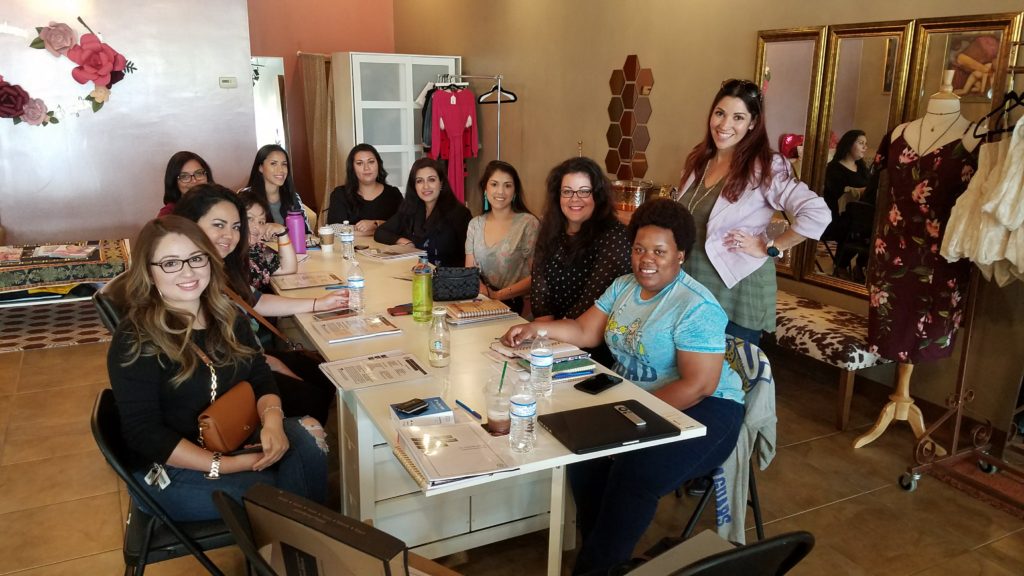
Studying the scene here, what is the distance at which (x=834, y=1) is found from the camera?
372 centimetres

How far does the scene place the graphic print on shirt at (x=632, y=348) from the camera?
7.54ft

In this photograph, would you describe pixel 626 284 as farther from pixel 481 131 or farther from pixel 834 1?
pixel 481 131

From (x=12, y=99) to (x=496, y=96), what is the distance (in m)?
3.75

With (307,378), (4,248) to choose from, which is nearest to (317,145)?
(4,248)

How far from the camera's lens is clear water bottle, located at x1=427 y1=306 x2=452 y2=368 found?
228 cm

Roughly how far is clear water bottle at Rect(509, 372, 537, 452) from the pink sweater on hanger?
5.19 meters

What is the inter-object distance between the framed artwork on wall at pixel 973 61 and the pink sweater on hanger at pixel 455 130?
169 inches

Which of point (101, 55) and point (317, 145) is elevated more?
point (101, 55)

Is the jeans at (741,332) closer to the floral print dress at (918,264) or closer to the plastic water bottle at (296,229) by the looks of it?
the floral print dress at (918,264)

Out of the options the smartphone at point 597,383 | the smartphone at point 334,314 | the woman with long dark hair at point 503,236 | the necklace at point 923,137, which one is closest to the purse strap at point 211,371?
the smartphone at point 334,314

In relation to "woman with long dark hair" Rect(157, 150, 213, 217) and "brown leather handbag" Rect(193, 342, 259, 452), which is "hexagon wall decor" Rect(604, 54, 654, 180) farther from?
"brown leather handbag" Rect(193, 342, 259, 452)

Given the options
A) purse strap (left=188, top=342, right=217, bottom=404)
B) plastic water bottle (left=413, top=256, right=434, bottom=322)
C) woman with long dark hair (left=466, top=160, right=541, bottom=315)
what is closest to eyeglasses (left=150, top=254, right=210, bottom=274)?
purse strap (left=188, top=342, right=217, bottom=404)

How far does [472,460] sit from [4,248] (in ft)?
16.1

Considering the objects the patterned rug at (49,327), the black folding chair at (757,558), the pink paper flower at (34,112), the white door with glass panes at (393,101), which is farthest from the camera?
the white door with glass panes at (393,101)
